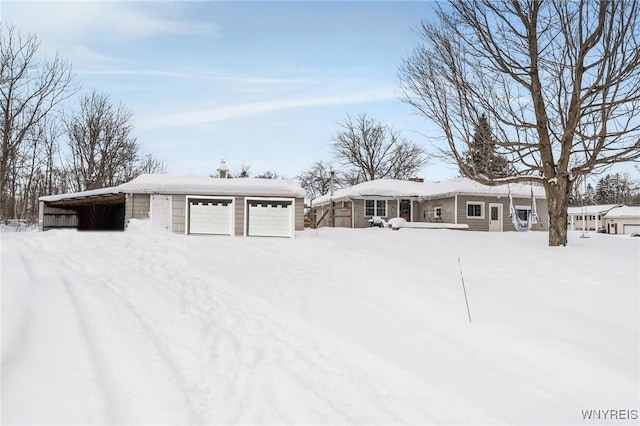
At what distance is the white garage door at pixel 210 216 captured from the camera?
1634 cm

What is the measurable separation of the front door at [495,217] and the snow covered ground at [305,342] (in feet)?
48.6

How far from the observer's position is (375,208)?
2522cm

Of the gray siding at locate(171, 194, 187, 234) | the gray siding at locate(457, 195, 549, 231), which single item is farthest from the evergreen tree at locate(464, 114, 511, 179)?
the gray siding at locate(171, 194, 187, 234)

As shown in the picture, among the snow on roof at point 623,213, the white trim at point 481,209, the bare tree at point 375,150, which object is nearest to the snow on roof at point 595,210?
the snow on roof at point 623,213

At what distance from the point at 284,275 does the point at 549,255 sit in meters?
8.01

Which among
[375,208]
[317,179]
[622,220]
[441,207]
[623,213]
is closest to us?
[441,207]

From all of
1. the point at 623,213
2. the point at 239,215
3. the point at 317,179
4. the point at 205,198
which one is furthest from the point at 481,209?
the point at 623,213

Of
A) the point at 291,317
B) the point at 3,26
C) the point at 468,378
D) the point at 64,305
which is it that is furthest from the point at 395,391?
the point at 3,26

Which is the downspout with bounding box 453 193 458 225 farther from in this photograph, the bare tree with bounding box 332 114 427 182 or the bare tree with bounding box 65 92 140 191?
the bare tree with bounding box 65 92 140 191

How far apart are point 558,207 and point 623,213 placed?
36890 mm

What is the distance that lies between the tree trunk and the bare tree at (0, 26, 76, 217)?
22.0 metres

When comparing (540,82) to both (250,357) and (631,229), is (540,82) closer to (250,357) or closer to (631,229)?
(250,357)

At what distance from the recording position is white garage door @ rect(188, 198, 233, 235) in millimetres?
16344

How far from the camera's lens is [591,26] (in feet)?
38.4
